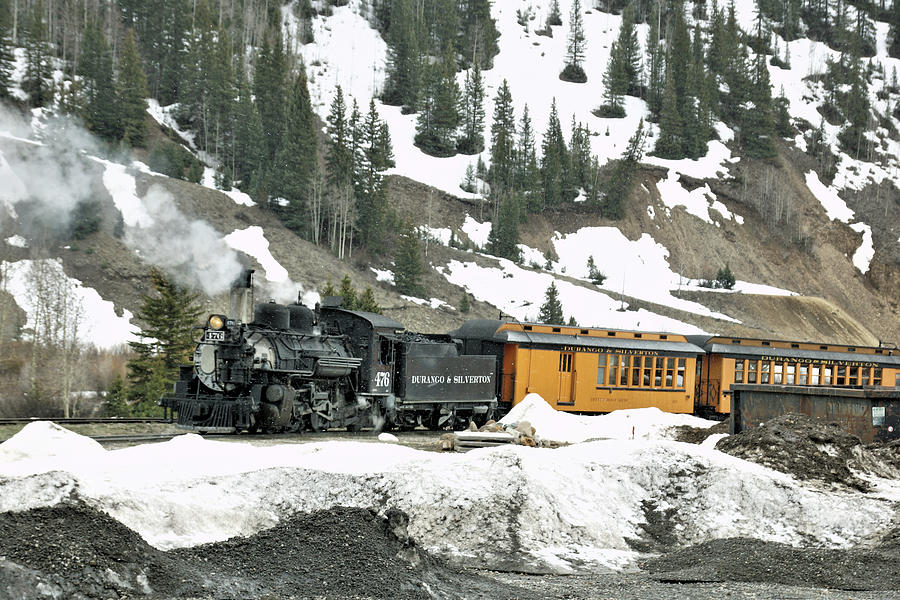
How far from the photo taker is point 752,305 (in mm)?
69375

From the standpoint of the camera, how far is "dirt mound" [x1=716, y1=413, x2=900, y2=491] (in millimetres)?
14211

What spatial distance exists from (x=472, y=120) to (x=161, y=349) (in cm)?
6779

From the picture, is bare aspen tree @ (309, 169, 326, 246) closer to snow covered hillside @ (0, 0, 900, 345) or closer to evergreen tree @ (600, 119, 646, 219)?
snow covered hillside @ (0, 0, 900, 345)

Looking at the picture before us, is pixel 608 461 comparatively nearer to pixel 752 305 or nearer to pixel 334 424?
pixel 334 424

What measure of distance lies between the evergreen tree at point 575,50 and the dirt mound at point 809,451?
328 feet

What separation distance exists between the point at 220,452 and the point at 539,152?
8069 cm

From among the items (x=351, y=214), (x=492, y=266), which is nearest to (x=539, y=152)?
(x=492, y=266)

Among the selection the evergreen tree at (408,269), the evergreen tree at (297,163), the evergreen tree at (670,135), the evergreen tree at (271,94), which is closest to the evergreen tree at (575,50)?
the evergreen tree at (670,135)

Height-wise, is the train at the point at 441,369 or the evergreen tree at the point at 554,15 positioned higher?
the evergreen tree at the point at 554,15

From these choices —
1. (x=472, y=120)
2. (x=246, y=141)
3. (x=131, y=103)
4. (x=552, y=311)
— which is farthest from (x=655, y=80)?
(x=131, y=103)

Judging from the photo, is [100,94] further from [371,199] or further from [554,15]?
[554,15]

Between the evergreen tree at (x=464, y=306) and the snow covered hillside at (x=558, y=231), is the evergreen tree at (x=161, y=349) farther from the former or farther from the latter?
the evergreen tree at (x=464, y=306)

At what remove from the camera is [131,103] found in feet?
194

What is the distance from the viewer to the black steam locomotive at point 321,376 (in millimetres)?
18125
